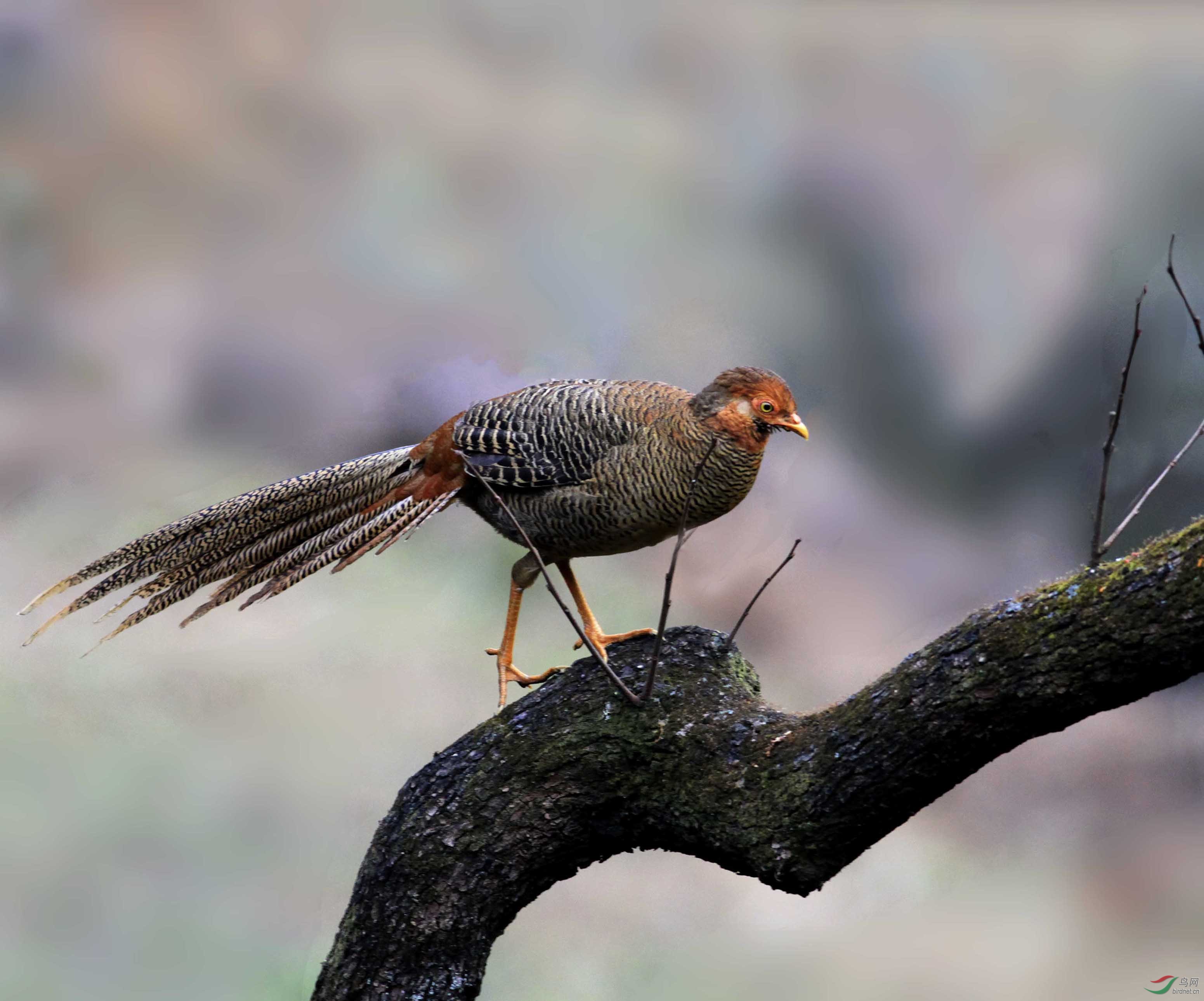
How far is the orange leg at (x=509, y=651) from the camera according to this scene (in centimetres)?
473

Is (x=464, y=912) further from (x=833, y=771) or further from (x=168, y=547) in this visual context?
(x=168, y=547)

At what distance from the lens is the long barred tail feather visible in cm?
466

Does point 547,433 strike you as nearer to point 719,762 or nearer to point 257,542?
point 257,542

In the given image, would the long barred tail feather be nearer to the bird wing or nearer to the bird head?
the bird wing

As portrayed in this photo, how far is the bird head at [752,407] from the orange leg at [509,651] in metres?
1.11

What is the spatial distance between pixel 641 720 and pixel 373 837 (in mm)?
1131

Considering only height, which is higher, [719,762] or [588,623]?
[588,623]

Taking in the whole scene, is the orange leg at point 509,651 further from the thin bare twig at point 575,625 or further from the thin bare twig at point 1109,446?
the thin bare twig at point 1109,446

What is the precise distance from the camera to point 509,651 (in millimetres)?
4766

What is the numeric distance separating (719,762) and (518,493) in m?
1.36

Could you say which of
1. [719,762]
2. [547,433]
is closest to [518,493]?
[547,433]

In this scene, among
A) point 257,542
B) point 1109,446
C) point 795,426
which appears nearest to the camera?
point 1109,446

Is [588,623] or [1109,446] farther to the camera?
[588,623]

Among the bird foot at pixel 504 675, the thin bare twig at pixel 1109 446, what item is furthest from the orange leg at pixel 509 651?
the thin bare twig at pixel 1109 446
